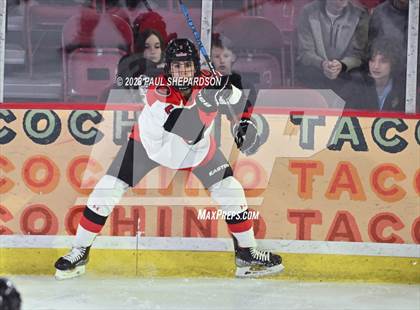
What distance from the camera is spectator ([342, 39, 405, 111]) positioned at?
4863 mm

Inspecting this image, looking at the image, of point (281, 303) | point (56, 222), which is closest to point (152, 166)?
point (56, 222)

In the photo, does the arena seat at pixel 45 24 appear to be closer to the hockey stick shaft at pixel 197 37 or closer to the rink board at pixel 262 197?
the rink board at pixel 262 197

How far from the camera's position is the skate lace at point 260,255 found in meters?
4.77

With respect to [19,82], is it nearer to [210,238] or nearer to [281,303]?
[210,238]

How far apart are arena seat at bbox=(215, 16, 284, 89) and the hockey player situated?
0.15 metres

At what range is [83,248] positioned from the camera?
4.75 meters

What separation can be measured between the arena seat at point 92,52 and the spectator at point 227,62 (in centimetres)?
43


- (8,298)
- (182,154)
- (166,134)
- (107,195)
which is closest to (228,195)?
(182,154)

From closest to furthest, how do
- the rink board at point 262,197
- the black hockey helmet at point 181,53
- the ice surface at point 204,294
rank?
the ice surface at point 204,294
the black hockey helmet at point 181,53
the rink board at point 262,197

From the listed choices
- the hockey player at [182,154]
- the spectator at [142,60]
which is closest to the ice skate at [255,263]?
the hockey player at [182,154]

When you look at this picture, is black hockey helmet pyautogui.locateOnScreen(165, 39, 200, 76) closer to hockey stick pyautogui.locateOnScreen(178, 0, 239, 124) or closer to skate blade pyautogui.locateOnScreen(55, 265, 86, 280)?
hockey stick pyautogui.locateOnScreen(178, 0, 239, 124)

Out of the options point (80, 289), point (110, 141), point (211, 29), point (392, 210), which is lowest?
point (80, 289)

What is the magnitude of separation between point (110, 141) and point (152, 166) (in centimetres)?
25

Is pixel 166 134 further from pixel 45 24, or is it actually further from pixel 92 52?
pixel 45 24
